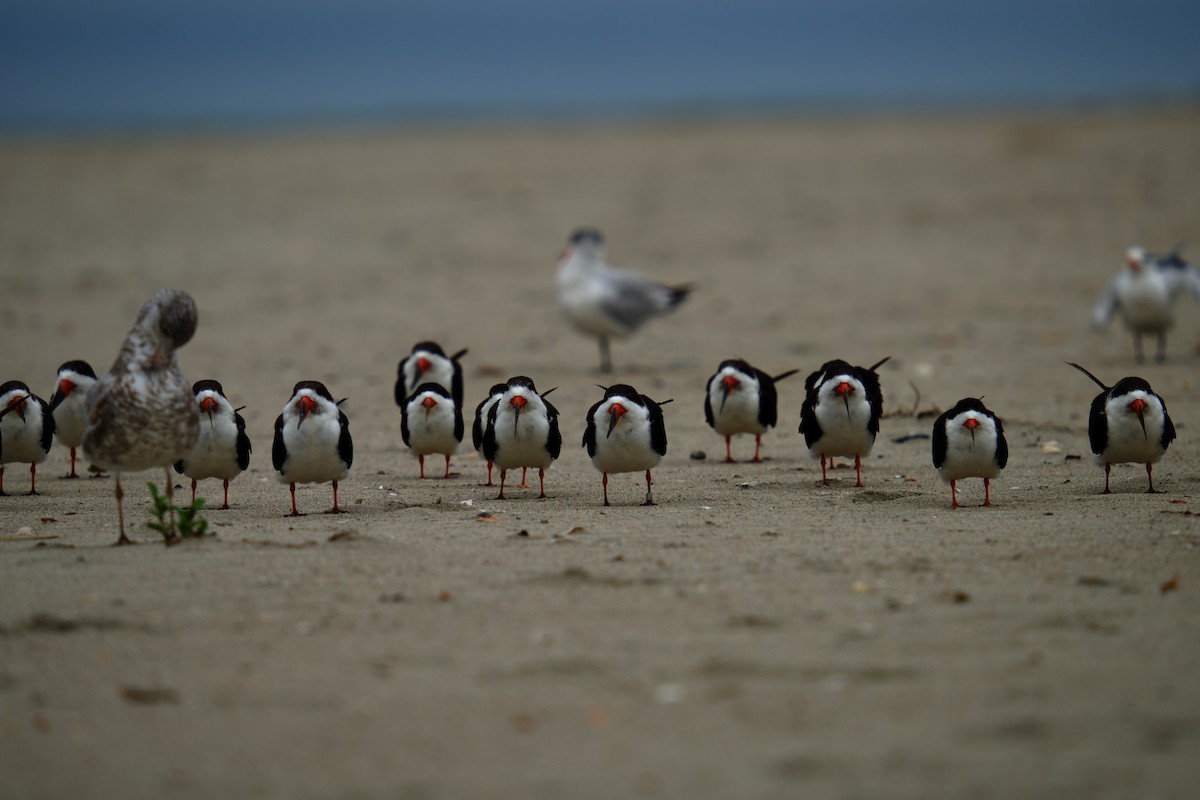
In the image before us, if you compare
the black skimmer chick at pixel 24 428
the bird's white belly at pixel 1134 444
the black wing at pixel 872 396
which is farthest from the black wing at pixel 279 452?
the bird's white belly at pixel 1134 444

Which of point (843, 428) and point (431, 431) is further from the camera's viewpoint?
point (431, 431)

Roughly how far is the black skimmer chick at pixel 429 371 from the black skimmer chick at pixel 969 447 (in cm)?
385

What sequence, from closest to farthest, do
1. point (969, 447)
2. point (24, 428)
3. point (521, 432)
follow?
point (969, 447)
point (521, 432)
point (24, 428)

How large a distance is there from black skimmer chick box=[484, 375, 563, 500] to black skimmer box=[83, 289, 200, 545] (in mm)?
2026

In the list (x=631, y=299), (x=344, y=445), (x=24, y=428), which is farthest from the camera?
(x=631, y=299)

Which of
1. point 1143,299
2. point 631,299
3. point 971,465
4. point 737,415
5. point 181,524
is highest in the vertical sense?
point 631,299

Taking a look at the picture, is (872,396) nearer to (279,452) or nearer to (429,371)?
(429,371)

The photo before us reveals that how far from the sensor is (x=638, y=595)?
5781 mm

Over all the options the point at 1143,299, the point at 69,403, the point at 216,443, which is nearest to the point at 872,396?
the point at 216,443

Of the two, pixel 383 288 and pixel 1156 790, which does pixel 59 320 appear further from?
pixel 1156 790

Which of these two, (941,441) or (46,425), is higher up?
(46,425)

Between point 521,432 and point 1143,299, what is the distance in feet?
25.7

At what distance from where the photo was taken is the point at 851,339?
14.5 m

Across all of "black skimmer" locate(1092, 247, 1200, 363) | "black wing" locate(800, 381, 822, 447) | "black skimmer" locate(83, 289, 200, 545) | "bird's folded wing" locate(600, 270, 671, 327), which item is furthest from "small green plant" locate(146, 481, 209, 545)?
"black skimmer" locate(1092, 247, 1200, 363)
